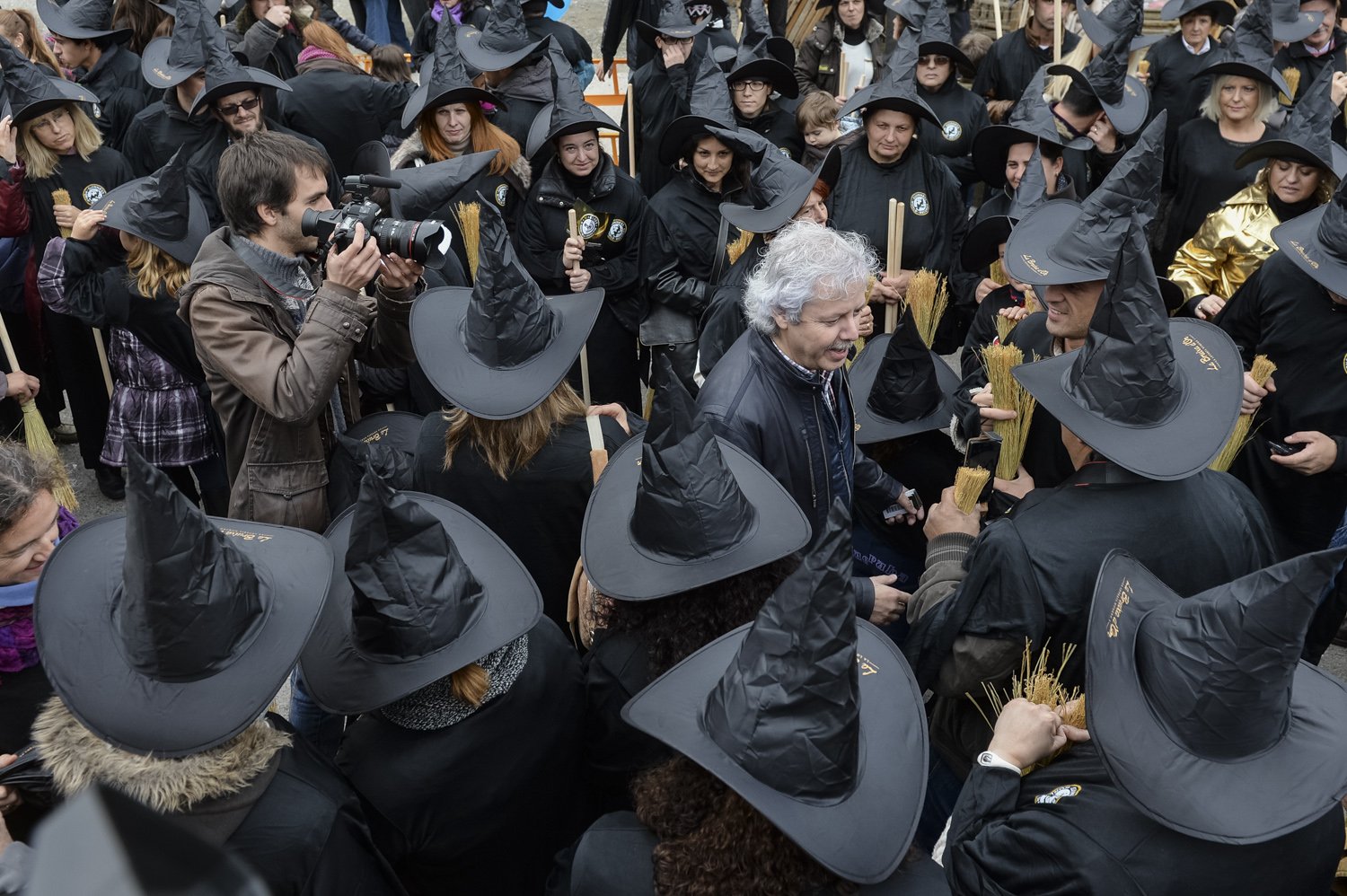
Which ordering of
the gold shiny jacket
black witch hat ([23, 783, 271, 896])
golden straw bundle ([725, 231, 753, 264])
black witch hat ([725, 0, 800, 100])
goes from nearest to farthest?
black witch hat ([23, 783, 271, 896])
the gold shiny jacket
golden straw bundle ([725, 231, 753, 264])
black witch hat ([725, 0, 800, 100])

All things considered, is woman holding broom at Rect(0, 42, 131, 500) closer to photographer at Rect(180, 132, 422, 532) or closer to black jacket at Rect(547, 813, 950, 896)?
photographer at Rect(180, 132, 422, 532)

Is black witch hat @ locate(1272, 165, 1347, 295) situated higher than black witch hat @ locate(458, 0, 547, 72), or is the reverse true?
black witch hat @ locate(1272, 165, 1347, 295)

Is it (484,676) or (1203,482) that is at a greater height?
(1203,482)

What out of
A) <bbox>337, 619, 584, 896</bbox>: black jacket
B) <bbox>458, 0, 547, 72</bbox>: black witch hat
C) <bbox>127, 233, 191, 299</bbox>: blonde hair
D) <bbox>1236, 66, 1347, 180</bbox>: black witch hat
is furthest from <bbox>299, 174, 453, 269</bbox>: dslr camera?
<bbox>1236, 66, 1347, 180</bbox>: black witch hat

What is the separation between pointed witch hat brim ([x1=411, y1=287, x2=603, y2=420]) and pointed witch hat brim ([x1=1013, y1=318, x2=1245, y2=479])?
1.48m

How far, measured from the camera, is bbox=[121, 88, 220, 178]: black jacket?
6035 mm

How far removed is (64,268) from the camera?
4902 mm

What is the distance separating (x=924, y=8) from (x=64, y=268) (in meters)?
5.52

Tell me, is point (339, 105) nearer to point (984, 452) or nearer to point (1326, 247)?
point (984, 452)

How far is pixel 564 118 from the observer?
5.71 metres

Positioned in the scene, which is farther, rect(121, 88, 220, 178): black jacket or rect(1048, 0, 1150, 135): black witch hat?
rect(121, 88, 220, 178): black jacket

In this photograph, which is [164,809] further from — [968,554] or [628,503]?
[968,554]

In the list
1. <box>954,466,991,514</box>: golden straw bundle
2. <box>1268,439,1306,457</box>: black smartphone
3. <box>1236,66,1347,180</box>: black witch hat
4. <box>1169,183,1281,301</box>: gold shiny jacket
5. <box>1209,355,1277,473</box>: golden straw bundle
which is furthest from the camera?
<box>1169,183,1281,301</box>: gold shiny jacket

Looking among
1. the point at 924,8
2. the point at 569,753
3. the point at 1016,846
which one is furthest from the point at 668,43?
the point at 1016,846
